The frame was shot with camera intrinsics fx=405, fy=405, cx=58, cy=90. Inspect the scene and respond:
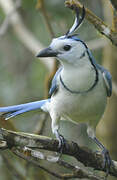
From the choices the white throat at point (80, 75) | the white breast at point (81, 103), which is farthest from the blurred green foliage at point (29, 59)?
the white throat at point (80, 75)

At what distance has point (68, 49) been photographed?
6.94ft

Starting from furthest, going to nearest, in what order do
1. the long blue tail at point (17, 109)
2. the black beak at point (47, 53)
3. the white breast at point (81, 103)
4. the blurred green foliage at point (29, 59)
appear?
the blurred green foliage at point (29, 59) < the long blue tail at point (17, 109) < the white breast at point (81, 103) < the black beak at point (47, 53)

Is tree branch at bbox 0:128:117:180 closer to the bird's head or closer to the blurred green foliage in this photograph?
the bird's head

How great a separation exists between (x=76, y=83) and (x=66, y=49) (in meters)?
0.19

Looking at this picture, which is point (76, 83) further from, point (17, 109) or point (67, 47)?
point (17, 109)

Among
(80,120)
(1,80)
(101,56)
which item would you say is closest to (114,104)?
(101,56)

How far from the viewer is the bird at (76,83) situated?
2.10 metres

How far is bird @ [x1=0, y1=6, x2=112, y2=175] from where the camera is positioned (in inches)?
82.8

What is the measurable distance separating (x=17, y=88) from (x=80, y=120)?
176 centimetres

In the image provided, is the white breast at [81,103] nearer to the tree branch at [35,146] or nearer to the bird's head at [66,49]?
the bird's head at [66,49]

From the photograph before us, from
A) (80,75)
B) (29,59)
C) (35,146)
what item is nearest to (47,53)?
(80,75)

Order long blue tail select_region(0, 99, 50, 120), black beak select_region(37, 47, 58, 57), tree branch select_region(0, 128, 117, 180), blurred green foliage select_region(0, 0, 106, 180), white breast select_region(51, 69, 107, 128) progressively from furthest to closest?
blurred green foliage select_region(0, 0, 106, 180) < long blue tail select_region(0, 99, 50, 120) < white breast select_region(51, 69, 107, 128) < black beak select_region(37, 47, 58, 57) < tree branch select_region(0, 128, 117, 180)

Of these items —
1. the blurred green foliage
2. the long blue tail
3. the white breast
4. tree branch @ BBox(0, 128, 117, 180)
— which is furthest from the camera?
the blurred green foliage

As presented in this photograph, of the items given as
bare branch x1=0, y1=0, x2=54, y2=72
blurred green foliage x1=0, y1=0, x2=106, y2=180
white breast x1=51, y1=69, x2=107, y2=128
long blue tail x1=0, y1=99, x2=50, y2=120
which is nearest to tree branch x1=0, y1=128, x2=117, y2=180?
white breast x1=51, y1=69, x2=107, y2=128
